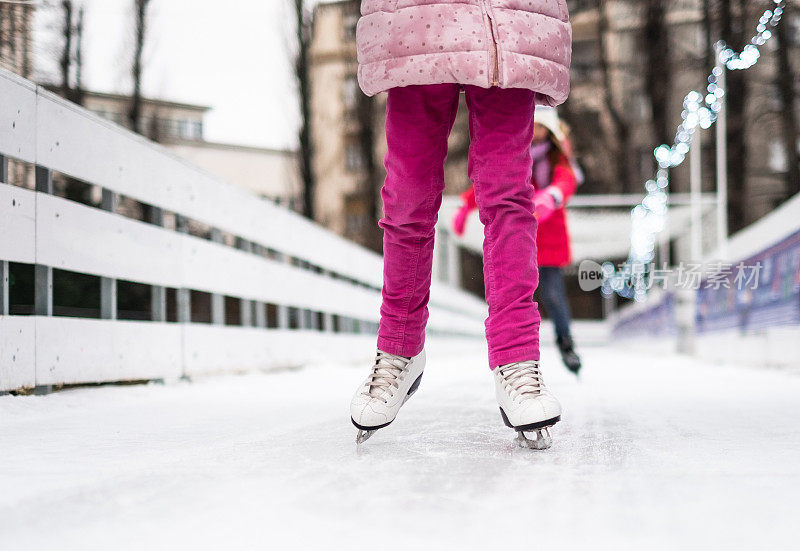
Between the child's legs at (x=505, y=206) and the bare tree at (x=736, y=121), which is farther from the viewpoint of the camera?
the bare tree at (x=736, y=121)

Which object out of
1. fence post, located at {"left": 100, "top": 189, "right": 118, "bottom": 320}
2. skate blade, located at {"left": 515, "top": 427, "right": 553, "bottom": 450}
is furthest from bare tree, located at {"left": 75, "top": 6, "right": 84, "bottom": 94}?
skate blade, located at {"left": 515, "top": 427, "right": 553, "bottom": 450}

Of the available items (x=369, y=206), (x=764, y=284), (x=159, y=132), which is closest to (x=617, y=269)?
(x=369, y=206)

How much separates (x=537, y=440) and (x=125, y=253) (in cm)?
238

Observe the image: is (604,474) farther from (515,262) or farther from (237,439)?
(237,439)

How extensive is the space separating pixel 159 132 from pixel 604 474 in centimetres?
1472

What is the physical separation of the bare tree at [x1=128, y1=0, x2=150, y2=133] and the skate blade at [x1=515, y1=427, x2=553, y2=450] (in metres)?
13.9

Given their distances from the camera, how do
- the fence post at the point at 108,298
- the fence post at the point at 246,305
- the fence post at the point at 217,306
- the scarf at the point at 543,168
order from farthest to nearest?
the fence post at the point at 246,305 < the fence post at the point at 217,306 < the scarf at the point at 543,168 < the fence post at the point at 108,298

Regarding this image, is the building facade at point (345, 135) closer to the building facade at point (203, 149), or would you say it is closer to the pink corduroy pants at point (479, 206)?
the building facade at point (203, 149)

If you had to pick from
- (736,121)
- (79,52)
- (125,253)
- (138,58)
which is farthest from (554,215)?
(736,121)

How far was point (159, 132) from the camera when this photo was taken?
1523 centimetres

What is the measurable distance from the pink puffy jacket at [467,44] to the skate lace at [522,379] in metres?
0.64

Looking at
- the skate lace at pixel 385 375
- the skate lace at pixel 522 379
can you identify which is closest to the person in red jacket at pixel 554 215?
the skate lace at pixel 385 375

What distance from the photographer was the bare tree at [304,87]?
18141mm

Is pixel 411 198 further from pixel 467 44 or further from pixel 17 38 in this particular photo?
pixel 17 38
